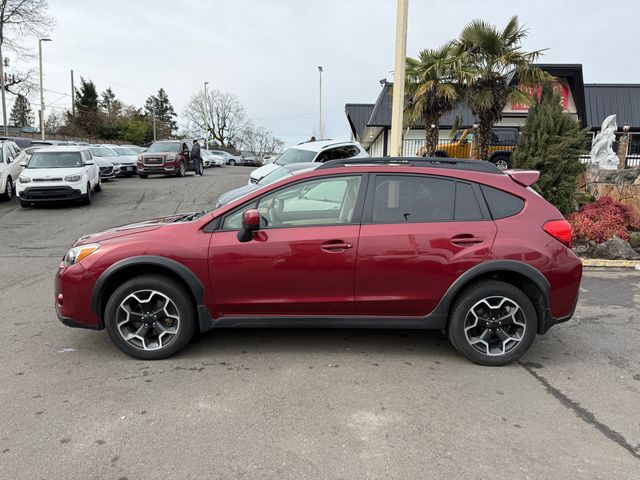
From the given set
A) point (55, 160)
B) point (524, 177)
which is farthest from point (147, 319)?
point (55, 160)

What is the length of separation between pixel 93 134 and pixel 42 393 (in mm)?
54245

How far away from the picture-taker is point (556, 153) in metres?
9.52

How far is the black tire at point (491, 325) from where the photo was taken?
3.94 meters

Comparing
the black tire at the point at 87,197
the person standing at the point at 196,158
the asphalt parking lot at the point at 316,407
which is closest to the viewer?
the asphalt parking lot at the point at 316,407

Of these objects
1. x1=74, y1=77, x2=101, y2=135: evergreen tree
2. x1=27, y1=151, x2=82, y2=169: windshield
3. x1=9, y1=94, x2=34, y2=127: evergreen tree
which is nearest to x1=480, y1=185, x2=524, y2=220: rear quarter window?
x1=27, y1=151, x2=82, y2=169: windshield

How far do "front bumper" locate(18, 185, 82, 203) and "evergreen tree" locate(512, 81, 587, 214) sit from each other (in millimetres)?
11815

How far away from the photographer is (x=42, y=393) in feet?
11.6

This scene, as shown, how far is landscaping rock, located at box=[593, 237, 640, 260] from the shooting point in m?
8.06

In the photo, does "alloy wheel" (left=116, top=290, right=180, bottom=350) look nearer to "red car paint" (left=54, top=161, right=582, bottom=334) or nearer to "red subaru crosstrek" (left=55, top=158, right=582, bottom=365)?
"red subaru crosstrek" (left=55, top=158, right=582, bottom=365)

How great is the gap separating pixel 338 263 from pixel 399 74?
5266mm

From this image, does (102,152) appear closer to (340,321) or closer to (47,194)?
(47,194)

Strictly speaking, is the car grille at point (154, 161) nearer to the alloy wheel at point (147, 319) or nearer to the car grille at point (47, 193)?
the car grille at point (47, 193)

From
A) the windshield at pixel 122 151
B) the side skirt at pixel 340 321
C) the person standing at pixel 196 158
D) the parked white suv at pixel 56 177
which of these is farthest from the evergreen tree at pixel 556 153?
the windshield at pixel 122 151

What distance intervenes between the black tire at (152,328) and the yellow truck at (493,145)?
16.7m
